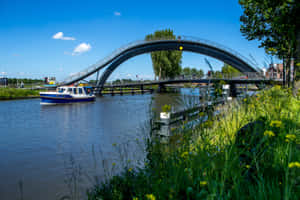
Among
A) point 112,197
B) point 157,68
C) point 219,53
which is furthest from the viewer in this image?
point 157,68

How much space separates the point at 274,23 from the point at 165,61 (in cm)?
5122

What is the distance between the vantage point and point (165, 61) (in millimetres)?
58188

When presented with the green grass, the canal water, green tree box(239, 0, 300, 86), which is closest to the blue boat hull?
the canal water

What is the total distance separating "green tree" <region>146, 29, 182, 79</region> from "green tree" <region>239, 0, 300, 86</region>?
4648 cm

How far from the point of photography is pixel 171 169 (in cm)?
228

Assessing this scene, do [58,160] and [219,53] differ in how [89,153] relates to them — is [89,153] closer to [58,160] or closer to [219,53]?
[58,160]

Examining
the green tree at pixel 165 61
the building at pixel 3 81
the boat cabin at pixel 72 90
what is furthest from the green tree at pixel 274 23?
the building at pixel 3 81

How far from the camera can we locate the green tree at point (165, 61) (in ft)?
192

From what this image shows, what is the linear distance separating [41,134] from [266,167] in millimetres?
10980

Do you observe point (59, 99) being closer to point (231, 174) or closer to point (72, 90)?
point (72, 90)

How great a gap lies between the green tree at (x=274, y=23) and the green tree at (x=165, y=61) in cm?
4648

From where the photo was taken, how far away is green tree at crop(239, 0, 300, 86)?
21.0 feet

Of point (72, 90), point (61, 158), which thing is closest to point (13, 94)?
point (72, 90)

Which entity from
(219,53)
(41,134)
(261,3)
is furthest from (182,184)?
(219,53)
